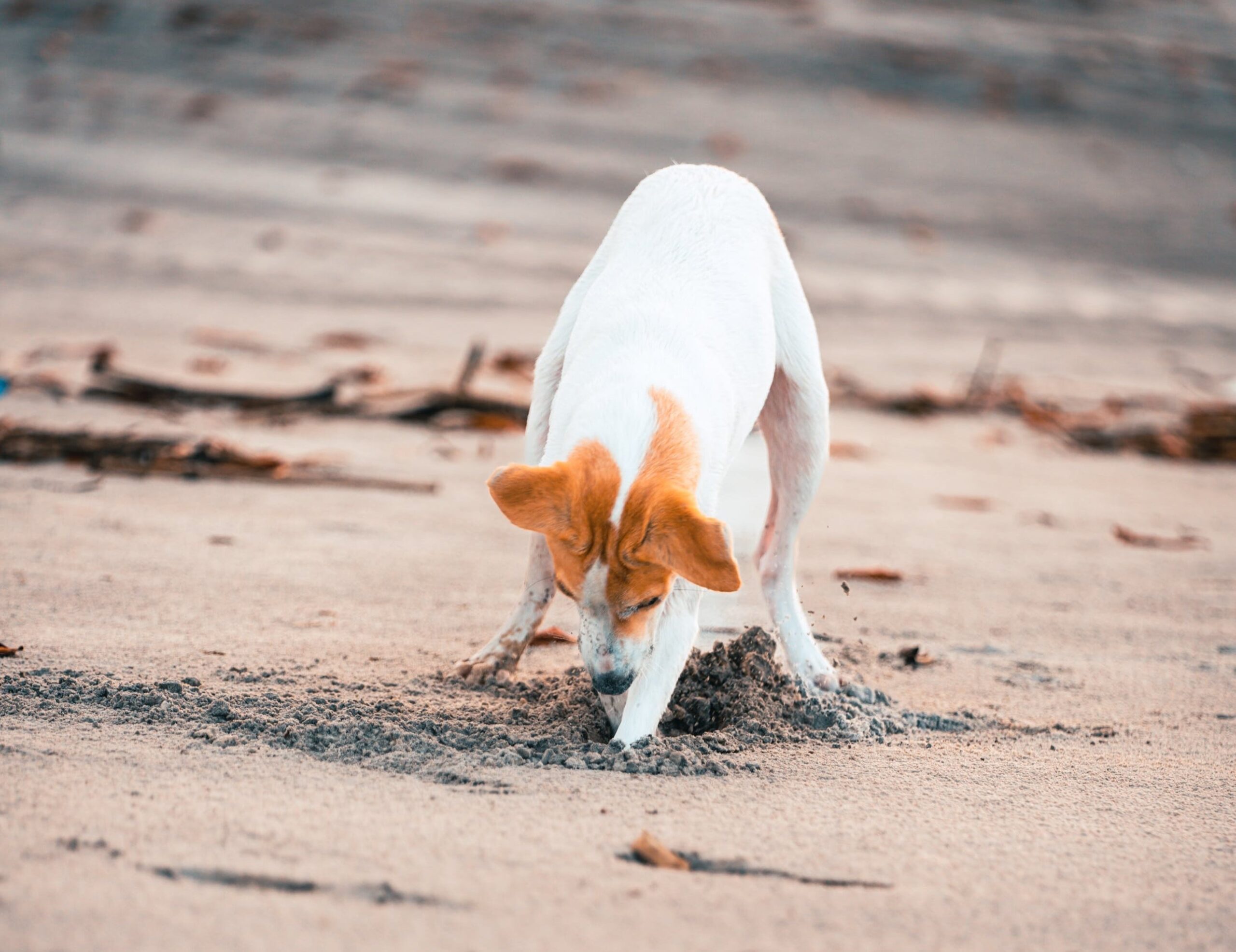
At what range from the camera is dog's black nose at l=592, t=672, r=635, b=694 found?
2.92 m

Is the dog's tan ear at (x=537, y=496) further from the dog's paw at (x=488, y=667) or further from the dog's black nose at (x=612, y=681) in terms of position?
the dog's paw at (x=488, y=667)

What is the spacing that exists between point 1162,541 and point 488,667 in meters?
4.04

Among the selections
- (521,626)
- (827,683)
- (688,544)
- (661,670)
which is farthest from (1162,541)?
(688,544)

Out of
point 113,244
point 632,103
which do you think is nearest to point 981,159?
point 632,103

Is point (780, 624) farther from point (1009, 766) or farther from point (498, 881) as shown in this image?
point (498, 881)

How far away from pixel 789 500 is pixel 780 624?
0.45 metres

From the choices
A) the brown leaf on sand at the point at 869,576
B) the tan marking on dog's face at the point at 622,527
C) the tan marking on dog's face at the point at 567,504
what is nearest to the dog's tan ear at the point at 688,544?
the tan marking on dog's face at the point at 622,527

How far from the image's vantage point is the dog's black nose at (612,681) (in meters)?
2.92

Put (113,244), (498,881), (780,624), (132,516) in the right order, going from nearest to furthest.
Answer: (498,881), (780,624), (132,516), (113,244)

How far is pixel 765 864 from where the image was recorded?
103 inches

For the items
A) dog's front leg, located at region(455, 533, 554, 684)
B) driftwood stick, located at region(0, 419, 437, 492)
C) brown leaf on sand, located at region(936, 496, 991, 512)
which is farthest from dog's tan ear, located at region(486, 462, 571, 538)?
brown leaf on sand, located at region(936, 496, 991, 512)

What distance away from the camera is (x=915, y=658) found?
4434mm

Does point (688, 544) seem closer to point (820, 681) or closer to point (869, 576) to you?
point (820, 681)

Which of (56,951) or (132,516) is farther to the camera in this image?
(132,516)
